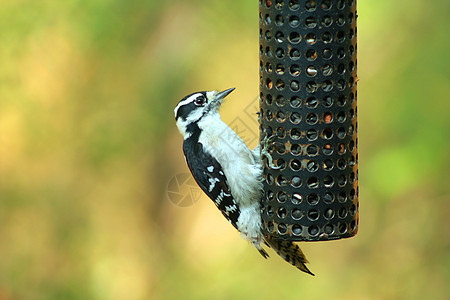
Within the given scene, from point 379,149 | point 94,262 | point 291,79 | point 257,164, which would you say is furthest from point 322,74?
point 94,262

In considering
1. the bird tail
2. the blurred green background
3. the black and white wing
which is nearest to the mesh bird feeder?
the bird tail

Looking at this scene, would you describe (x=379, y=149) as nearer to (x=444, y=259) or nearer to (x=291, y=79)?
(x=444, y=259)

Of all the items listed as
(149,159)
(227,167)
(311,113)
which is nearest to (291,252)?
(227,167)

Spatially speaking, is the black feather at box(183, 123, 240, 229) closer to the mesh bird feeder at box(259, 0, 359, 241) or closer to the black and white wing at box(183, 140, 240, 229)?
the black and white wing at box(183, 140, 240, 229)

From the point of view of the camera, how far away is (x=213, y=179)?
529cm

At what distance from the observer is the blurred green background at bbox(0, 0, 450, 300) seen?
9.48 meters

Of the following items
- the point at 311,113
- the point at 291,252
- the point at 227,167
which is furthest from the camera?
the point at 227,167

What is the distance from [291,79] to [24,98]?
7.14 m

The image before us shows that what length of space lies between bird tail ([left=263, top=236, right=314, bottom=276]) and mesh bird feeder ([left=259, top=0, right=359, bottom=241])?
509 mm

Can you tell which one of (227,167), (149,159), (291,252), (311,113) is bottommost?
(291,252)

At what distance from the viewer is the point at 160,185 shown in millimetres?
11195

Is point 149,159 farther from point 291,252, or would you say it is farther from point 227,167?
point 291,252

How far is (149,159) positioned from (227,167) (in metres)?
5.91

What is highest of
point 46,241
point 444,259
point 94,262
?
point 46,241
